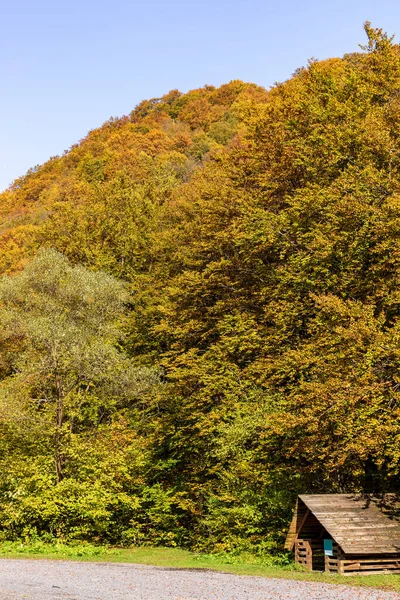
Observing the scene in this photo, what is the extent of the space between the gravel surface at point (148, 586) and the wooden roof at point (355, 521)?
206cm

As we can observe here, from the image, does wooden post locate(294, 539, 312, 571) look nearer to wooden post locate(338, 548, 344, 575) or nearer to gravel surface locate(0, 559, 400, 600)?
wooden post locate(338, 548, 344, 575)

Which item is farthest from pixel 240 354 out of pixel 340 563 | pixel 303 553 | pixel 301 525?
pixel 340 563

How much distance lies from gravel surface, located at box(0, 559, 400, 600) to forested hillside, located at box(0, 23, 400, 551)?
4774mm

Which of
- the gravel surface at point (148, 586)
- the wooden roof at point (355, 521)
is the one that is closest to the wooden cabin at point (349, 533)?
the wooden roof at point (355, 521)

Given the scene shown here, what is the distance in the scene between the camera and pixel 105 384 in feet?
101

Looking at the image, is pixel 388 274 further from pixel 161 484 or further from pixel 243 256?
pixel 161 484

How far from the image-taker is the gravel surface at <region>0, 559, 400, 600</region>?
1259cm

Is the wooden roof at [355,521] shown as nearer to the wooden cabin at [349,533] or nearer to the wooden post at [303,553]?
the wooden cabin at [349,533]

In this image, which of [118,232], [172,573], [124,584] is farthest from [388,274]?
[118,232]

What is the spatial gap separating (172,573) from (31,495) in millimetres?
9813

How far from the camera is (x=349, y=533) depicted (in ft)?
55.9

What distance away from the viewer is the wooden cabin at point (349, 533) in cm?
1692

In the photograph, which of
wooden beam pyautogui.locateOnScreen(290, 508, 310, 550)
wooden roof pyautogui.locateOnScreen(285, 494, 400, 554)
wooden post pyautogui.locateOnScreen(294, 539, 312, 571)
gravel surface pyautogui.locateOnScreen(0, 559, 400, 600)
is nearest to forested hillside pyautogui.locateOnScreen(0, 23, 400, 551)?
wooden roof pyautogui.locateOnScreen(285, 494, 400, 554)

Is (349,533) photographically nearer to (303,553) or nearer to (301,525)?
(301,525)
